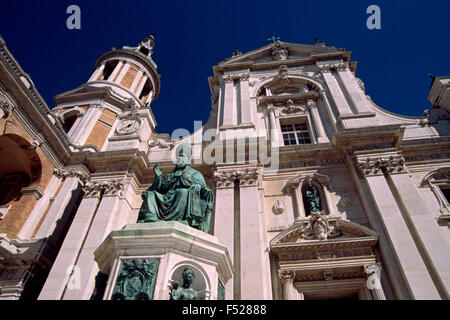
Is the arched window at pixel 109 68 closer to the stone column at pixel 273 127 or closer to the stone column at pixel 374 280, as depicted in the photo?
the stone column at pixel 273 127

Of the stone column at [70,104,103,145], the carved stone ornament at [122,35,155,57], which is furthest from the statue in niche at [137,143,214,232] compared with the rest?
the carved stone ornament at [122,35,155,57]

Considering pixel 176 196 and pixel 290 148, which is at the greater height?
pixel 290 148

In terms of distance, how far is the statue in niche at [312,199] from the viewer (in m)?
11.2

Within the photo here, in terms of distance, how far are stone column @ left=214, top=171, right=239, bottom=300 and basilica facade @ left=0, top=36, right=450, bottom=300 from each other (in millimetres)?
48

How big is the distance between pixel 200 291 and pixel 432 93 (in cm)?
1567

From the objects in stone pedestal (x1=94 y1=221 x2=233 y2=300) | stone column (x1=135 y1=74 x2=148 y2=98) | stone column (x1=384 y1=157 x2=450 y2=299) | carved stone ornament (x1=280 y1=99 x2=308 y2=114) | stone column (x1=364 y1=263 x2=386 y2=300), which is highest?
stone column (x1=135 y1=74 x2=148 y2=98)

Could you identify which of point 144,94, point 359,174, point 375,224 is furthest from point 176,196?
point 144,94

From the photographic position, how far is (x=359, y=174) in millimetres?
11617

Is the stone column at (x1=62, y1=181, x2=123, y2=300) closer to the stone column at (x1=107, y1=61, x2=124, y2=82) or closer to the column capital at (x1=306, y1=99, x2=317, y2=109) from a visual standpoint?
the column capital at (x1=306, y1=99, x2=317, y2=109)

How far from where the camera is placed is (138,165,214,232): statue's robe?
604 centimetres

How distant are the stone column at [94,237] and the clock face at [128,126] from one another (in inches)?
154

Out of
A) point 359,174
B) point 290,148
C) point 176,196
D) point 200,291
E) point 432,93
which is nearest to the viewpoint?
point 200,291

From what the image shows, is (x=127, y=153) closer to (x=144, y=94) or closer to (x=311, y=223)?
(x=311, y=223)
